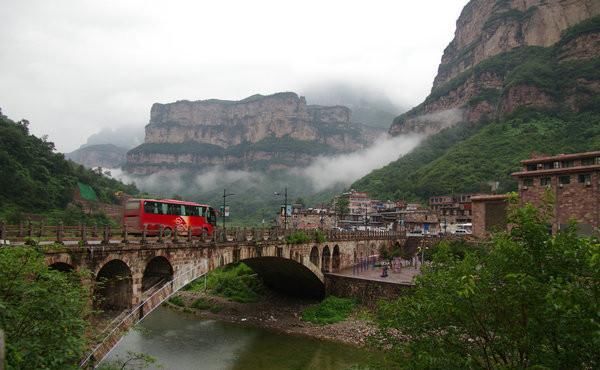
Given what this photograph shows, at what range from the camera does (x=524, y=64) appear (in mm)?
141000

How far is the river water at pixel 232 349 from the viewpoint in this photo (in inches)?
1089

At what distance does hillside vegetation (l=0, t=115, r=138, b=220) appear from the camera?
184ft

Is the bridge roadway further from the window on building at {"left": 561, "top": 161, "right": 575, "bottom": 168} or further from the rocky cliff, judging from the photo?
the rocky cliff

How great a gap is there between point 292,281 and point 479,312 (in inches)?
1512

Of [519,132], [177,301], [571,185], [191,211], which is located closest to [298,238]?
[191,211]

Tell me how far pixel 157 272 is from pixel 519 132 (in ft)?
378

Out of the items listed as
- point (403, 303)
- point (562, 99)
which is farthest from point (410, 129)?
point (403, 303)

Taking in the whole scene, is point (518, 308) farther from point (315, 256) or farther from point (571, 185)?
point (571, 185)

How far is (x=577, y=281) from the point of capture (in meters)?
7.84

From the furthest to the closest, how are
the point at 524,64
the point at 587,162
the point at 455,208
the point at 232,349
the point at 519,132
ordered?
the point at 524,64 < the point at 519,132 < the point at 455,208 < the point at 587,162 < the point at 232,349

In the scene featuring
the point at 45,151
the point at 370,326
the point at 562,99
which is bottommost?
the point at 370,326

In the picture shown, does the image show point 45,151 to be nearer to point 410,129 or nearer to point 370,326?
point 370,326

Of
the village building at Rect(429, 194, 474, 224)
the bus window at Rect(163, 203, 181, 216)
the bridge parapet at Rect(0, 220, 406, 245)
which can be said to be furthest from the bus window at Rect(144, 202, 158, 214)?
the village building at Rect(429, 194, 474, 224)

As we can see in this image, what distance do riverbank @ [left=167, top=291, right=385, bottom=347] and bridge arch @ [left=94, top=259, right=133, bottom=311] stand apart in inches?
674
